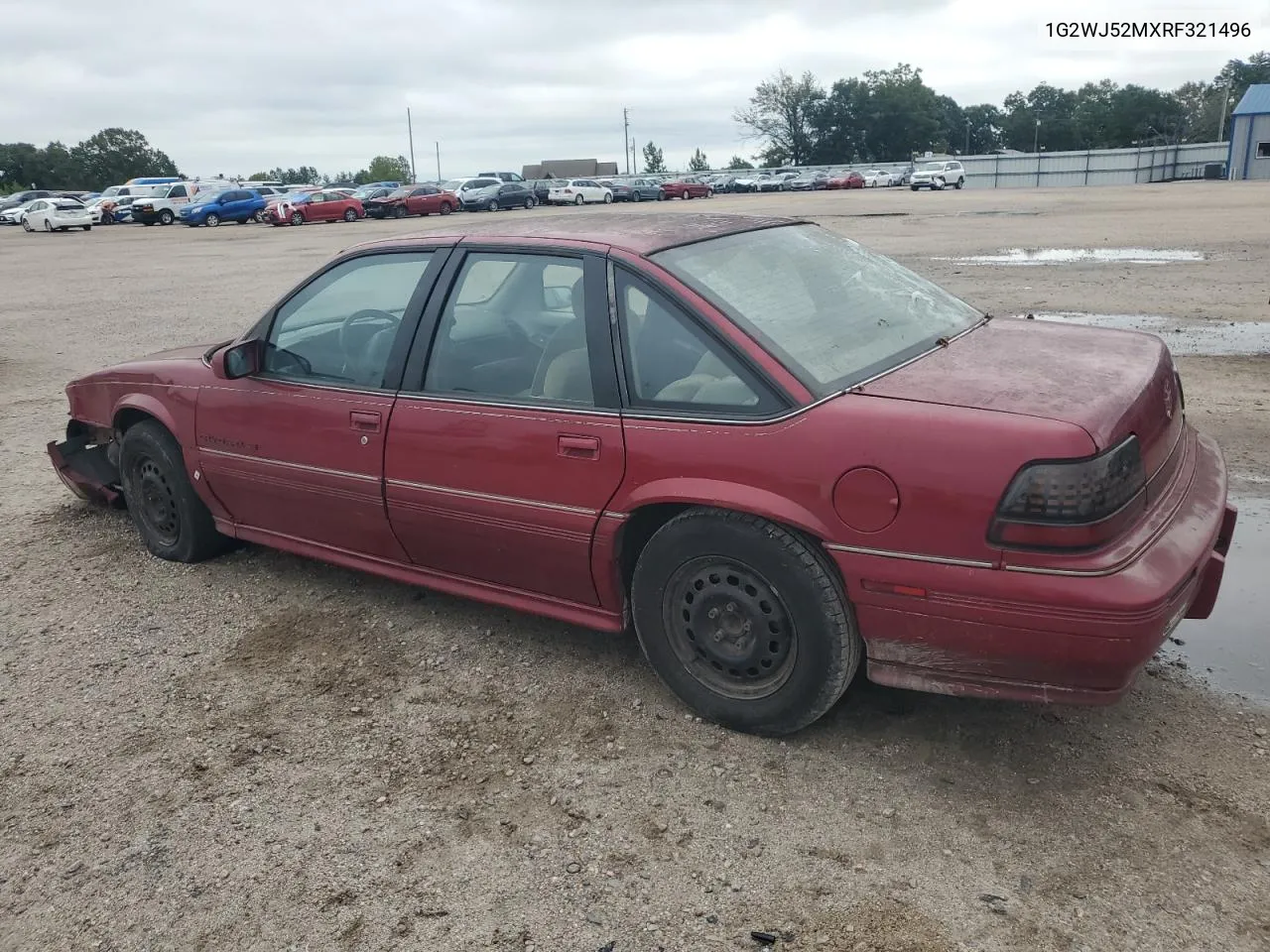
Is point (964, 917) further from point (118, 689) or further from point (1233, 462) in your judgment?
point (1233, 462)

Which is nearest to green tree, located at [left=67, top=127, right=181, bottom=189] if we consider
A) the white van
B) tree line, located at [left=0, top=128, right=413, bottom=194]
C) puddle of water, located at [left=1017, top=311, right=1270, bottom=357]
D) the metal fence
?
tree line, located at [left=0, top=128, right=413, bottom=194]

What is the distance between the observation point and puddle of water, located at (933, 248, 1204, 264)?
15000 millimetres

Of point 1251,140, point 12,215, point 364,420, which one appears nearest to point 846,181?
point 1251,140

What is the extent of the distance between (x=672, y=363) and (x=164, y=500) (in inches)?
117

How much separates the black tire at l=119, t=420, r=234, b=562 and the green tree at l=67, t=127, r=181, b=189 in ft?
328

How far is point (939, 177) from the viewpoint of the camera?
52.6 m

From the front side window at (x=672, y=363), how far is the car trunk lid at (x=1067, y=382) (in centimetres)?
38

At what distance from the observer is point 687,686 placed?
3305mm

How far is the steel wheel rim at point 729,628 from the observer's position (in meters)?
3.06

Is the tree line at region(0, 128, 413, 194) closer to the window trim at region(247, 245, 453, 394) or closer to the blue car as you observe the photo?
the blue car

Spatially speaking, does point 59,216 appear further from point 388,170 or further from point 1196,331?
point 388,170

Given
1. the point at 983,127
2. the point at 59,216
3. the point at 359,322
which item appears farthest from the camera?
the point at 983,127

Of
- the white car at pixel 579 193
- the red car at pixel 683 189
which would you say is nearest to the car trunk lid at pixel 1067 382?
the white car at pixel 579 193

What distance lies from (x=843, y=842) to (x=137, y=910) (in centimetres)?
186
